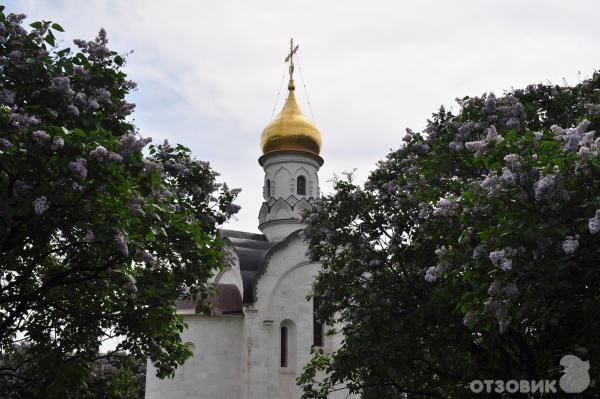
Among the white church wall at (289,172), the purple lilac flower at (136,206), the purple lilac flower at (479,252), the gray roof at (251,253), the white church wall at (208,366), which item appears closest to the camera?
the purple lilac flower at (479,252)

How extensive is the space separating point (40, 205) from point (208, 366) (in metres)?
16.5

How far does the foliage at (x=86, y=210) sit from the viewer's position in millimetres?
7391

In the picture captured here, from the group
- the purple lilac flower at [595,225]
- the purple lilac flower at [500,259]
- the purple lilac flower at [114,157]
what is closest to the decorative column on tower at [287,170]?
the purple lilac flower at [114,157]

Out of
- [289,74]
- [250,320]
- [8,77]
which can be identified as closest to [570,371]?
[8,77]

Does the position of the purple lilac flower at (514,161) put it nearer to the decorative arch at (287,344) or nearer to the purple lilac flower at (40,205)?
the purple lilac flower at (40,205)

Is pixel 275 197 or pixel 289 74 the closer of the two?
pixel 275 197

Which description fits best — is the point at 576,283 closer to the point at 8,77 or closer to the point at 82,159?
the point at 82,159

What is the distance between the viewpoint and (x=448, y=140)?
11.1m

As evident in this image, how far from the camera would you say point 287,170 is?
28.6 meters

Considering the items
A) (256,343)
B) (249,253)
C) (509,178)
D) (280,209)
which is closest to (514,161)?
(509,178)

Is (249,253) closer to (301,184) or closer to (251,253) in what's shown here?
(251,253)

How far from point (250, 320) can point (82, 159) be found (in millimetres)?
16385

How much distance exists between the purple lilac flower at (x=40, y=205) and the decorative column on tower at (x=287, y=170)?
20.9 metres

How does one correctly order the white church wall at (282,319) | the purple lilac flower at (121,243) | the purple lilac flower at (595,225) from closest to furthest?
the purple lilac flower at (595,225), the purple lilac flower at (121,243), the white church wall at (282,319)
